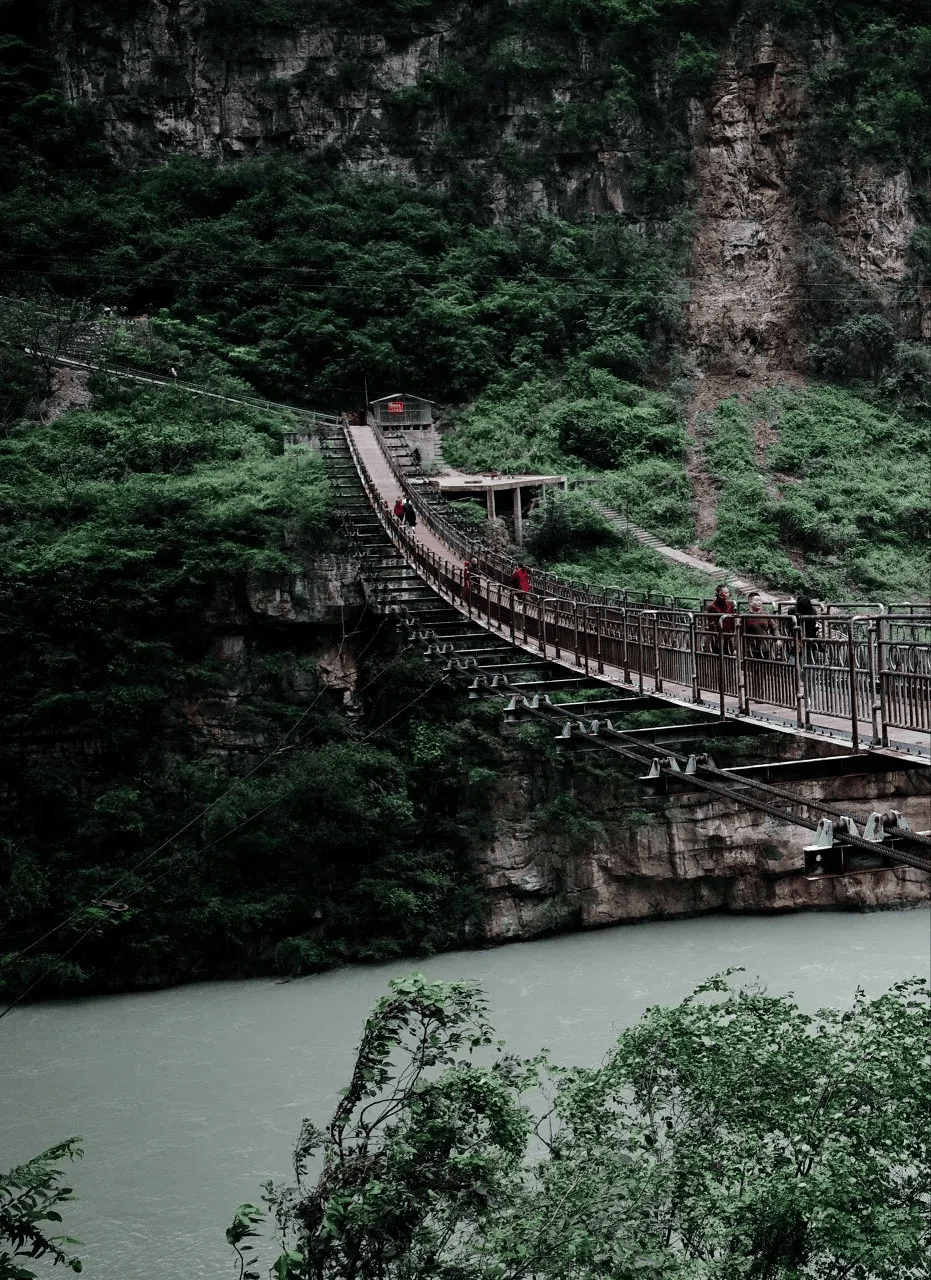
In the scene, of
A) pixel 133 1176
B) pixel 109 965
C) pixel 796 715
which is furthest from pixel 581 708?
pixel 109 965

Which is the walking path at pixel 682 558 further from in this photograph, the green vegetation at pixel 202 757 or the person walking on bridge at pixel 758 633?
the person walking on bridge at pixel 758 633

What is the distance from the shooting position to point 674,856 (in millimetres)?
20859

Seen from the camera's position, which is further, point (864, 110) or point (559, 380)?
point (864, 110)

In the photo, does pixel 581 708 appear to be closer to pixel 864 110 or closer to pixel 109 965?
pixel 109 965

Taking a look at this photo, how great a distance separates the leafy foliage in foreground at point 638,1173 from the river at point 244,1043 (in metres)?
3.81

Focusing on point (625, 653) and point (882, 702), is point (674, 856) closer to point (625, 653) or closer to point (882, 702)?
point (625, 653)

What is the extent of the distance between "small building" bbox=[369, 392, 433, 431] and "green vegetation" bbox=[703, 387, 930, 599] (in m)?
7.40

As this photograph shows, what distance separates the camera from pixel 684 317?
32.2 meters

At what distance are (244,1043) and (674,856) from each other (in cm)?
876

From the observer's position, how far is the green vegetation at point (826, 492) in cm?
2545

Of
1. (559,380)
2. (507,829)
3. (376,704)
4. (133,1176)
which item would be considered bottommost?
(133,1176)

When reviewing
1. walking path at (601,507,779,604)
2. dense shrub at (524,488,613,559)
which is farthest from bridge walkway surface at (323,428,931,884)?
walking path at (601,507,779,604)

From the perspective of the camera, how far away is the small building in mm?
28688

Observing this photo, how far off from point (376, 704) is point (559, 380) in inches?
488
